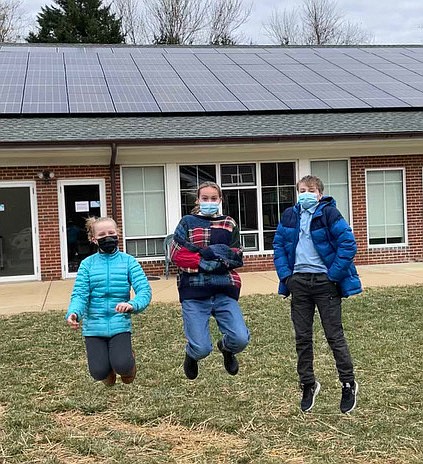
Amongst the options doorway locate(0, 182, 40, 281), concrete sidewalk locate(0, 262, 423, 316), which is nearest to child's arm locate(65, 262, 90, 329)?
concrete sidewalk locate(0, 262, 423, 316)

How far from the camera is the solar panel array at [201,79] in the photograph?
48.4 ft

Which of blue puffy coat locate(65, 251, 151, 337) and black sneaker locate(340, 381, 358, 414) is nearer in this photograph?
blue puffy coat locate(65, 251, 151, 337)

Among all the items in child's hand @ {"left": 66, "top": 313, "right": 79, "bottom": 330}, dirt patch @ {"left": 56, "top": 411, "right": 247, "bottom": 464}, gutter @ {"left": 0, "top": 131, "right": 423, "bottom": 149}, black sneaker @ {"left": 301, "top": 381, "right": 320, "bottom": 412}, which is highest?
gutter @ {"left": 0, "top": 131, "right": 423, "bottom": 149}

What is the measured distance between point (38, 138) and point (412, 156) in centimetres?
847

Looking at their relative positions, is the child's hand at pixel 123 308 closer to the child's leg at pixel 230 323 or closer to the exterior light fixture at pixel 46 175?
the child's leg at pixel 230 323

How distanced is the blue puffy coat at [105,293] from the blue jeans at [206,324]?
1.41 ft

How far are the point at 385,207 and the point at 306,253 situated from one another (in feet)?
35.0

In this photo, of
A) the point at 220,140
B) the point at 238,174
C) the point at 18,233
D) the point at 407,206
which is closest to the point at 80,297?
the point at 220,140

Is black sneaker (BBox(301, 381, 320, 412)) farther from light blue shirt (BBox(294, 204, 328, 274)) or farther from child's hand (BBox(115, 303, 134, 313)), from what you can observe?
child's hand (BBox(115, 303, 134, 313))

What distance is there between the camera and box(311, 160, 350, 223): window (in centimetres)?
1420

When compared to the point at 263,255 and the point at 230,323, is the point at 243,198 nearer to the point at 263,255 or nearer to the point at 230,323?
the point at 263,255

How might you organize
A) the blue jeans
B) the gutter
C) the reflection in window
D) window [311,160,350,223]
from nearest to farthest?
the blue jeans, the gutter, the reflection in window, window [311,160,350,223]

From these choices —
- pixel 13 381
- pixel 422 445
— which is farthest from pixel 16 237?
pixel 422 445

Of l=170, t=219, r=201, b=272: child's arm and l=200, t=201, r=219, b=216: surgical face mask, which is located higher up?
l=200, t=201, r=219, b=216: surgical face mask
